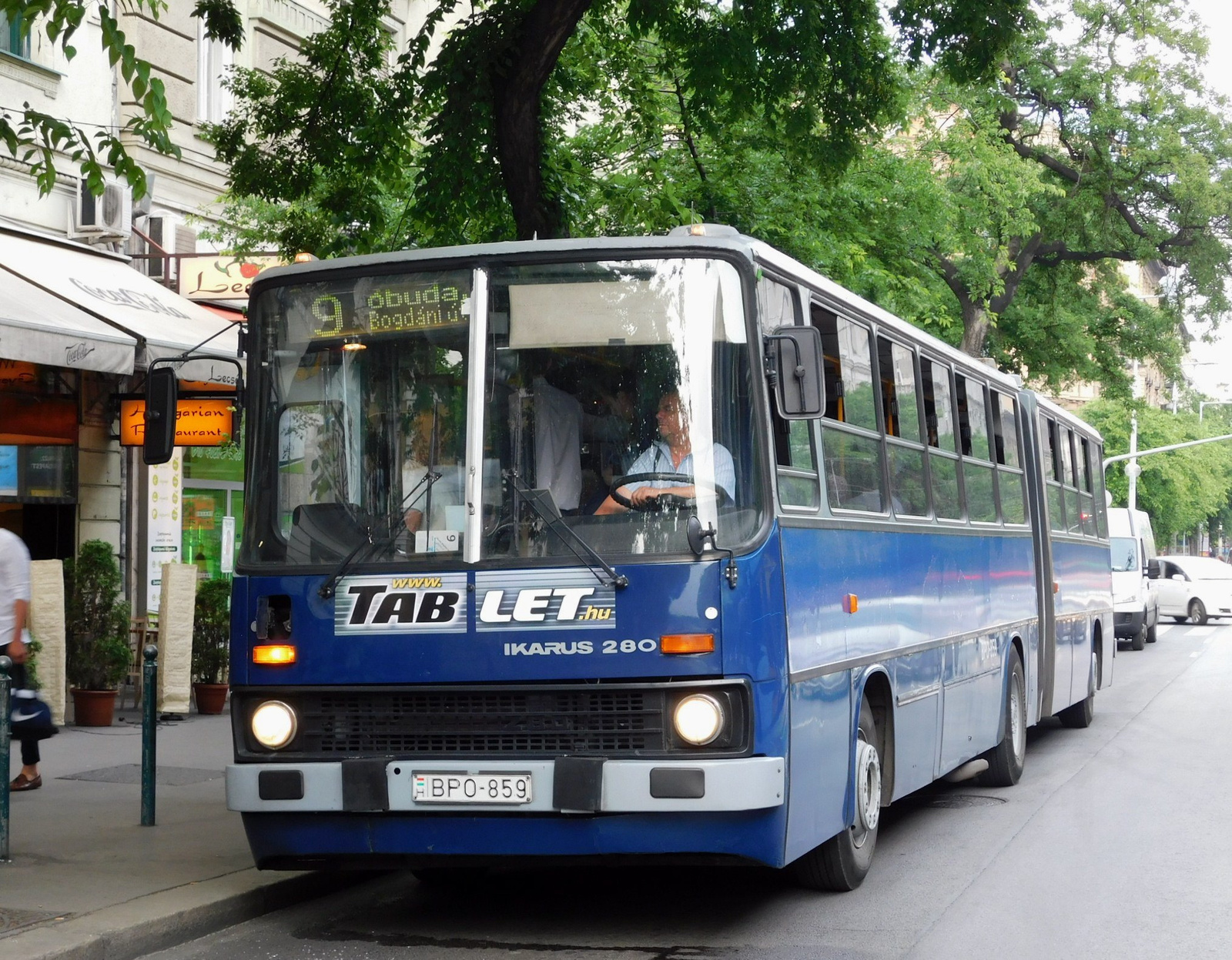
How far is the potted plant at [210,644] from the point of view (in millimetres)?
15492

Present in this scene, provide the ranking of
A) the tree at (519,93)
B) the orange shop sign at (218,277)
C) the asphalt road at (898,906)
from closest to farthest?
the asphalt road at (898,906), the tree at (519,93), the orange shop sign at (218,277)

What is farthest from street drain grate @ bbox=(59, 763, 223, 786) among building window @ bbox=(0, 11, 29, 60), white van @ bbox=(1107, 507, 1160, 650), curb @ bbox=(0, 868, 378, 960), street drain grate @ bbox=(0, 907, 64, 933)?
white van @ bbox=(1107, 507, 1160, 650)

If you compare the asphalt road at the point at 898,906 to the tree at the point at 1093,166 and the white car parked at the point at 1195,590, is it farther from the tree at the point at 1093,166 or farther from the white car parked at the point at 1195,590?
the white car parked at the point at 1195,590

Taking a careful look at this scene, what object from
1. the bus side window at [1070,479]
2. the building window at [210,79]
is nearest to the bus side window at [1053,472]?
the bus side window at [1070,479]

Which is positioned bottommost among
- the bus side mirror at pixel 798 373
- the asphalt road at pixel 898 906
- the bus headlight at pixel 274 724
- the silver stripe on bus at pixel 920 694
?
the asphalt road at pixel 898 906

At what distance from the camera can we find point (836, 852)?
7656 mm

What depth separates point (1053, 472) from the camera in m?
14.7

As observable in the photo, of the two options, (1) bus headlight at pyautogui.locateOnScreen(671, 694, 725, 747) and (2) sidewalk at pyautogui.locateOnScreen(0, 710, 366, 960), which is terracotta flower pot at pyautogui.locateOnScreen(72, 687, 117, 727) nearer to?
(2) sidewalk at pyautogui.locateOnScreen(0, 710, 366, 960)

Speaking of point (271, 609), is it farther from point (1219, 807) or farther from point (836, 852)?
point (1219, 807)

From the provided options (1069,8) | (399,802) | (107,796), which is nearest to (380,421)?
(399,802)

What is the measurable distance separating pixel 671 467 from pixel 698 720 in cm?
99

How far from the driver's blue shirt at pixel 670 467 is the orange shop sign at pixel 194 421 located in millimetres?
8843

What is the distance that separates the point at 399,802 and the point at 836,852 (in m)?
2.18

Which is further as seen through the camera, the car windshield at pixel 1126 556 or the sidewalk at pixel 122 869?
the car windshield at pixel 1126 556
